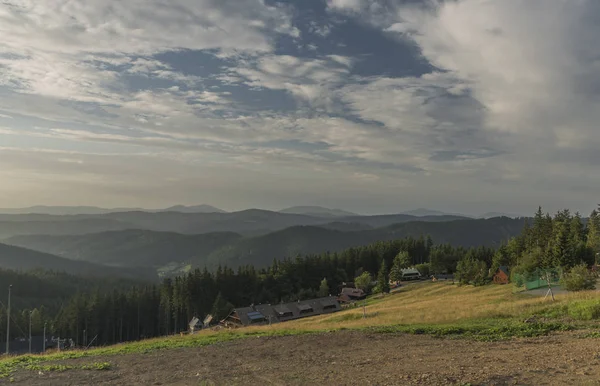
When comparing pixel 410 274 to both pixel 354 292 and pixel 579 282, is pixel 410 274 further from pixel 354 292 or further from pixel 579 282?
pixel 579 282

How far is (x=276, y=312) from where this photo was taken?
82.8 metres

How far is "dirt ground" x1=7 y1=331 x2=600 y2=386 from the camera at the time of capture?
11.3 meters

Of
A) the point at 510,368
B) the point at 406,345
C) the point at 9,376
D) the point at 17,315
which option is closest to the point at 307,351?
the point at 406,345

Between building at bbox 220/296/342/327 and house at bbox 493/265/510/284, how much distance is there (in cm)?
3326

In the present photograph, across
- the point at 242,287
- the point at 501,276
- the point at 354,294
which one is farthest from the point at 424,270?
the point at 242,287

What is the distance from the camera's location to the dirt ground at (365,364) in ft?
37.0

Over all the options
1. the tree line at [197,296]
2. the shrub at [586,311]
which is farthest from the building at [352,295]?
the shrub at [586,311]

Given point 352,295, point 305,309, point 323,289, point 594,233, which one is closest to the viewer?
point 594,233

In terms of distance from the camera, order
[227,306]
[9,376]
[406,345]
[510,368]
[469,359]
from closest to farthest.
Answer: [510,368] < [469,359] < [9,376] < [406,345] < [227,306]

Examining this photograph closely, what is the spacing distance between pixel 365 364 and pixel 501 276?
68.0 metres

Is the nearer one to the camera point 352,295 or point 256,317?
point 256,317

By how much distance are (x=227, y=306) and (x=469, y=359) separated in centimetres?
8817

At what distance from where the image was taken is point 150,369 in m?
15.9

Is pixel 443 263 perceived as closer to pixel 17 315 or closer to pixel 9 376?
pixel 9 376
